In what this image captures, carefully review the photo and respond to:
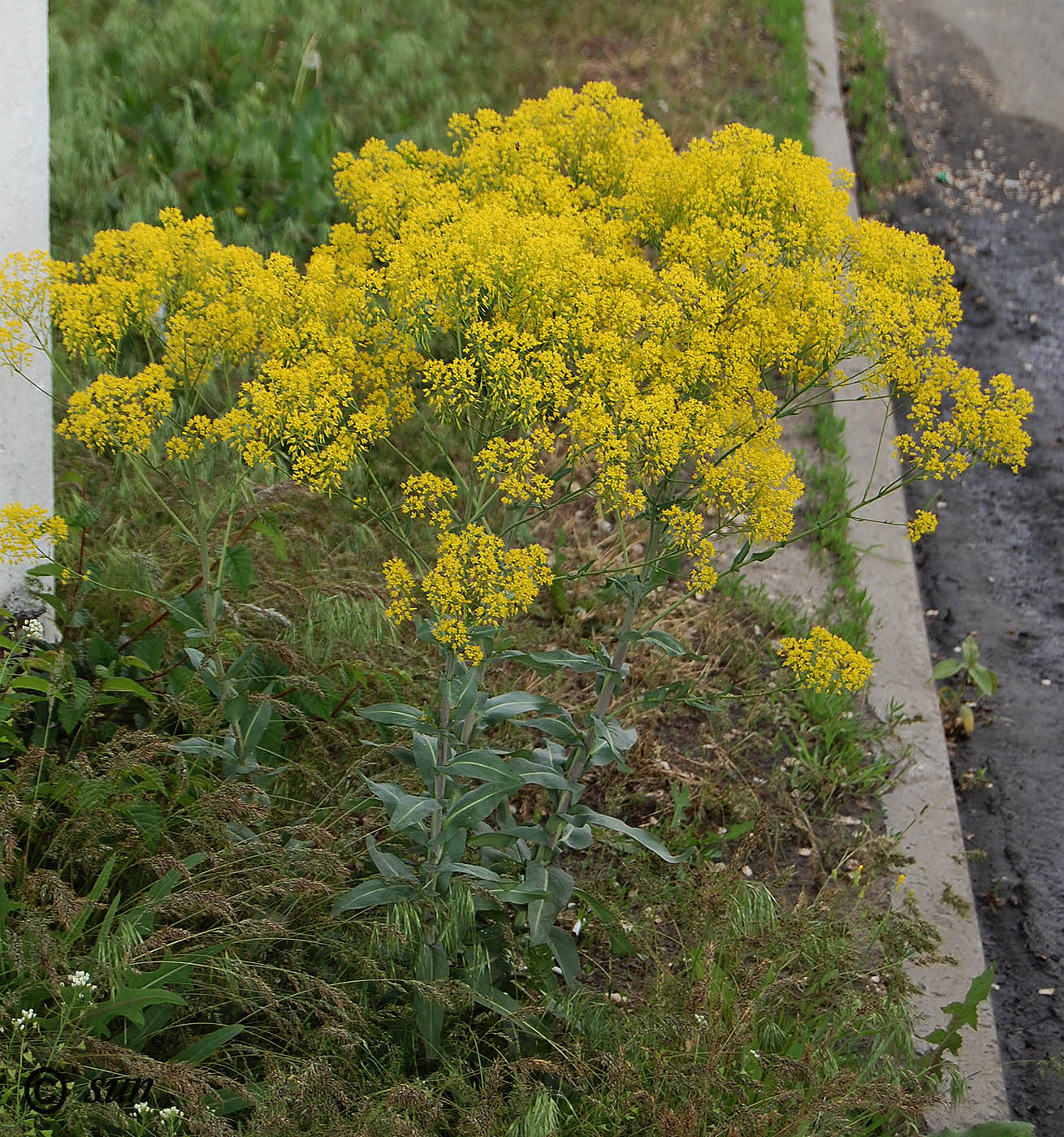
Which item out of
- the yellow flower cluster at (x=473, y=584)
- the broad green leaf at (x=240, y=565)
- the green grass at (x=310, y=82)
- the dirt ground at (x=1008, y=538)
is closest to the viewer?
the yellow flower cluster at (x=473, y=584)

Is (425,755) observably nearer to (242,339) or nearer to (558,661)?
(558,661)

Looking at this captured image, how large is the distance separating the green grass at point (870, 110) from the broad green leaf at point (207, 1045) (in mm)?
6660

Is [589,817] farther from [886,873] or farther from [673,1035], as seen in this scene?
[886,873]

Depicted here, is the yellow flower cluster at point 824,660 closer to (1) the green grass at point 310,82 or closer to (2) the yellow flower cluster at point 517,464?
(2) the yellow flower cluster at point 517,464

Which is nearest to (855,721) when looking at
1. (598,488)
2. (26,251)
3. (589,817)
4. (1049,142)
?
(589,817)

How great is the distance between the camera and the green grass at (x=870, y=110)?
780cm

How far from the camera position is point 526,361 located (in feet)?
7.90

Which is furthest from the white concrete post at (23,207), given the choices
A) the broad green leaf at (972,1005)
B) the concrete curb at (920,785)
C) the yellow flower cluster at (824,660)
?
the broad green leaf at (972,1005)

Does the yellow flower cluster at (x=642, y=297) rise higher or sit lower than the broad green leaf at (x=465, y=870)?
higher

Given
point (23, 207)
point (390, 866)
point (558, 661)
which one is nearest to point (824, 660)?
point (558, 661)

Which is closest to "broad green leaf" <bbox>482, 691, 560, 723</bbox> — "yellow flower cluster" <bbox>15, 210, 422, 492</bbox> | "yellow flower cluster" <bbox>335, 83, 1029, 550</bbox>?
"yellow flower cluster" <bbox>335, 83, 1029, 550</bbox>

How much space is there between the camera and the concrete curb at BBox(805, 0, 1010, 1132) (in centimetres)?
350

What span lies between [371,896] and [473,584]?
3.00 ft

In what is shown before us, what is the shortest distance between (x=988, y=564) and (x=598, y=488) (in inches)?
151
